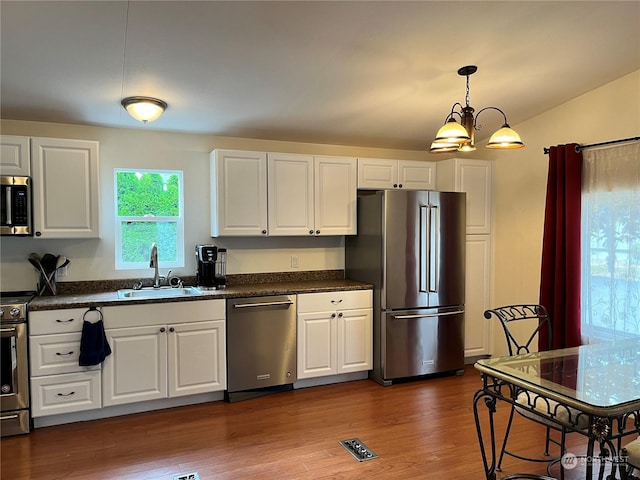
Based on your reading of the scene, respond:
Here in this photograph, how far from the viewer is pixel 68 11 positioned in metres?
2.22

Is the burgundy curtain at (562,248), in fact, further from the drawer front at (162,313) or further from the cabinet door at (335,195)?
the drawer front at (162,313)

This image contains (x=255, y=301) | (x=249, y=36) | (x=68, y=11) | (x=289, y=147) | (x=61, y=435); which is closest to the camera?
(x=68, y=11)

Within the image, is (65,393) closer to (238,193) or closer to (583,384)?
(238,193)

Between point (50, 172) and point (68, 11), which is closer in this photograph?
point (68, 11)

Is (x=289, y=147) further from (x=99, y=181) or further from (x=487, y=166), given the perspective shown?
(x=487, y=166)

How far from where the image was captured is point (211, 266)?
154 inches

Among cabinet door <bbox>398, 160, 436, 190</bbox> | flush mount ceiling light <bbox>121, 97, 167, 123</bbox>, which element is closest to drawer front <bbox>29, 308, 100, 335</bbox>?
flush mount ceiling light <bbox>121, 97, 167, 123</bbox>

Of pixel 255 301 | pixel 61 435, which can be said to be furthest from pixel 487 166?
pixel 61 435

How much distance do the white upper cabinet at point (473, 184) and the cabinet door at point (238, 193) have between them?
5.86ft

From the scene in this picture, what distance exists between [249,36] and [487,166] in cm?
285

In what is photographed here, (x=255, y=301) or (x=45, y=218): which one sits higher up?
(x=45, y=218)

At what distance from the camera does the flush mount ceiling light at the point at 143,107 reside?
3.18m

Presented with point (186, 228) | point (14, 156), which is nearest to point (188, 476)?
point (186, 228)

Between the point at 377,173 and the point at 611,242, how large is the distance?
1.99 meters
